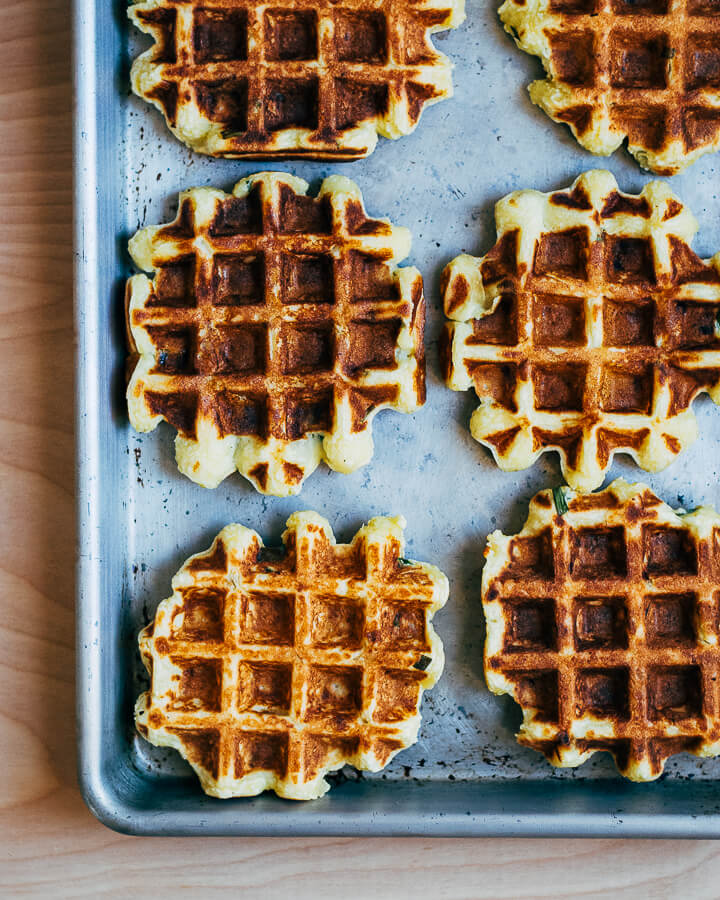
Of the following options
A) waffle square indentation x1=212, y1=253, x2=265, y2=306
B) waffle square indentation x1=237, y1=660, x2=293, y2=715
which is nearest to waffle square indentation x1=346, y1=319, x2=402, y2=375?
waffle square indentation x1=212, y1=253, x2=265, y2=306

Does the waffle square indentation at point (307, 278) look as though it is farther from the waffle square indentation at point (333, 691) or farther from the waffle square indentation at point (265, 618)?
the waffle square indentation at point (333, 691)

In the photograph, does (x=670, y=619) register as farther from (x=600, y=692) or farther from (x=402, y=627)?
(x=402, y=627)

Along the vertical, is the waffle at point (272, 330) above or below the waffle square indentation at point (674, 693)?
above

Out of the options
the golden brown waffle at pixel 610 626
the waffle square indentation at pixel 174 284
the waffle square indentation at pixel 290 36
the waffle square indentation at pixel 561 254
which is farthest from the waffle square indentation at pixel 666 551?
the waffle square indentation at pixel 290 36

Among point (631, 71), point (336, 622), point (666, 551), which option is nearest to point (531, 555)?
point (666, 551)

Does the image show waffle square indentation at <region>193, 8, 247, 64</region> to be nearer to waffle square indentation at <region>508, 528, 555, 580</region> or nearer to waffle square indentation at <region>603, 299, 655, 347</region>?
waffle square indentation at <region>603, 299, 655, 347</region>

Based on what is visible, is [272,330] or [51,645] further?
[51,645]

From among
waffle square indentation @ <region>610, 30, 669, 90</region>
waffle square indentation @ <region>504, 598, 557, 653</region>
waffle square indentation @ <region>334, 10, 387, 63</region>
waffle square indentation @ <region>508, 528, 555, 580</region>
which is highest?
waffle square indentation @ <region>334, 10, 387, 63</region>
